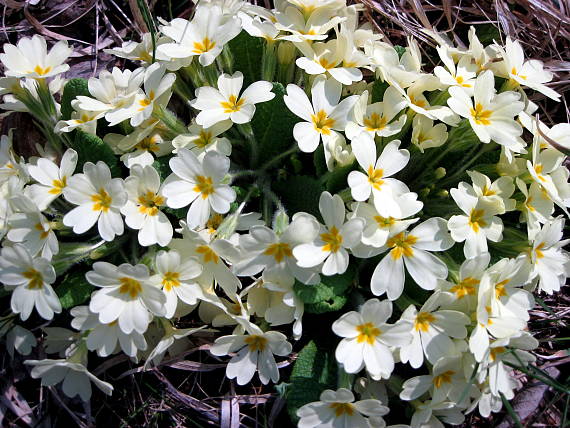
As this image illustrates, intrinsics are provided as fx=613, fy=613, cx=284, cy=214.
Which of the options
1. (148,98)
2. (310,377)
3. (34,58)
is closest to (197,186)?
(148,98)

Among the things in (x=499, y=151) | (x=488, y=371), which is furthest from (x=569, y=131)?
(x=488, y=371)

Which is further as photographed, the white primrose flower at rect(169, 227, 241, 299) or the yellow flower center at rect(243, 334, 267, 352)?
the yellow flower center at rect(243, 334, 267, 352)

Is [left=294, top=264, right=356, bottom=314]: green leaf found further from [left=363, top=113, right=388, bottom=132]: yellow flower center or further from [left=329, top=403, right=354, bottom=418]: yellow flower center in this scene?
[left=363, top=113, right=388, bottom=132]: yellow flower center

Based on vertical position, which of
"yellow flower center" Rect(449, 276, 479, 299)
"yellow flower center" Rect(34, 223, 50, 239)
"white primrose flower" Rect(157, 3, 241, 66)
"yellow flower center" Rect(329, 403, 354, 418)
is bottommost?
"yellow flower center" Rect(329, 403, 354, 418)

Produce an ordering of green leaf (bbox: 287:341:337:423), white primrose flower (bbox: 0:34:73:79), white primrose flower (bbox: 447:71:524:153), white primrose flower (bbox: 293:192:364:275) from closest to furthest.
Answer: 1. white primrose flower (bbox: 293:192:364:275)
2. white primrose flower (bbox: 447:71:524:153)
3. green leaf (bbox: 287:341:337:423)
4. white primrose flower (bbox: 0:34:73:79)

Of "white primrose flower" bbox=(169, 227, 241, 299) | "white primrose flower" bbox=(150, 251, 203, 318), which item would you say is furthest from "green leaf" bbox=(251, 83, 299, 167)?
"white primrose flower" bbox=(150, 251, 203, 318)

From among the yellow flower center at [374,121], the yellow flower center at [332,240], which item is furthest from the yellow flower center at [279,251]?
the yellow flower center at [374,121]

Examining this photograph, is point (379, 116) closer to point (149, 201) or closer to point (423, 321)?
point (423, 321)
